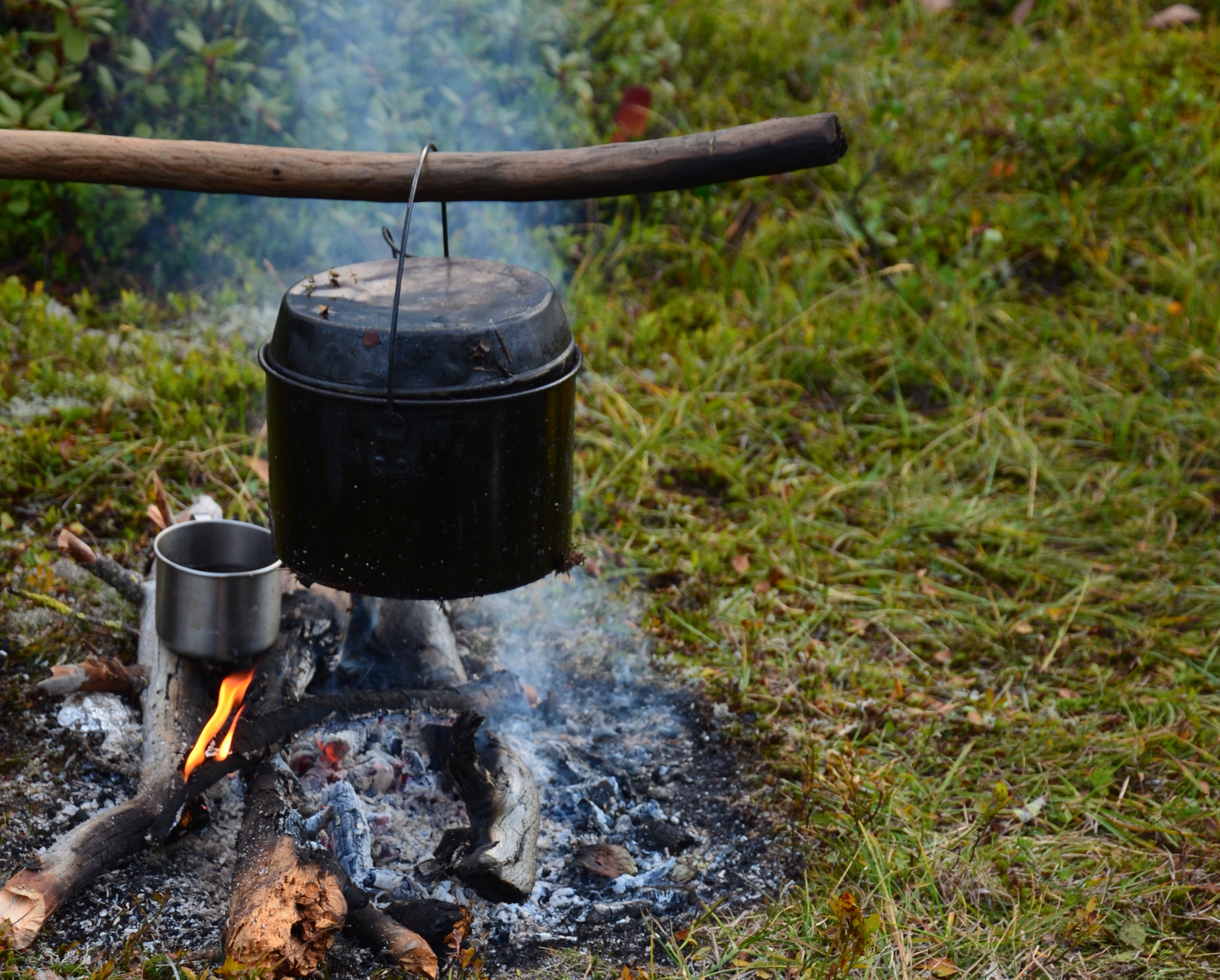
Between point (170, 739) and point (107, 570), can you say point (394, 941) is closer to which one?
point (170, 739)

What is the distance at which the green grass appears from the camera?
2.77m

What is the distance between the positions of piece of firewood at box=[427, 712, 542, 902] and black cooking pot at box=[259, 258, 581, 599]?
25.3 inches

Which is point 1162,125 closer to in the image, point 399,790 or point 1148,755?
point 1148,755

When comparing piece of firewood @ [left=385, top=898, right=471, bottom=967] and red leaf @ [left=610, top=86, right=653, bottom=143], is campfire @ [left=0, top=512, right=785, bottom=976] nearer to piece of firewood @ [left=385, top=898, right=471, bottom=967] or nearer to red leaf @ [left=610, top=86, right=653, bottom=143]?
piece of firewood @ [left=385, top=898, right=471, bottom=967]

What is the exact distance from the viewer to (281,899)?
224 centimetres

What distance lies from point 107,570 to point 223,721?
2.75ft

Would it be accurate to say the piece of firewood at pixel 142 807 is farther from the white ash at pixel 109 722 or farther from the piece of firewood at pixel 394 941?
the piece of firewood at pixel 394 941

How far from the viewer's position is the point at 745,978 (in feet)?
7.84

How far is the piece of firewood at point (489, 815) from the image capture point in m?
2.52

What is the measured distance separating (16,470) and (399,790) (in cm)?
202

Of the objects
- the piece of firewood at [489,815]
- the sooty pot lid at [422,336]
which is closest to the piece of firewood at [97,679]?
the piece of firewood at [489,815]

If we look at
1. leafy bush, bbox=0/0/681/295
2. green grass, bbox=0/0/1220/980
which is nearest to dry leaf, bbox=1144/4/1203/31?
green grass, bbox=0/0/1220/980

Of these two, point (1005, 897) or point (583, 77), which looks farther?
point (583, 77)

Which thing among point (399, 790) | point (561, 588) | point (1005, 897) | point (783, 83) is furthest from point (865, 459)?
point (783, 83)
